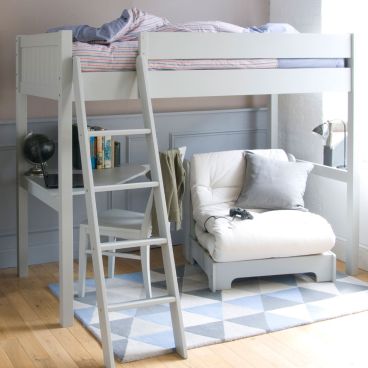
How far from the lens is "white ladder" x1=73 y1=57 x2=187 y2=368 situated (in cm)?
319

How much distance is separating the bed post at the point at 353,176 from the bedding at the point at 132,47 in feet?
0.60

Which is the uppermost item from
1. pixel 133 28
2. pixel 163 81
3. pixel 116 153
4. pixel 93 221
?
pixel 133 28

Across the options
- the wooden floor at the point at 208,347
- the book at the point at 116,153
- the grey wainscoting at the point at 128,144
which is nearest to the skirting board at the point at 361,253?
the wooden floor at the point at 208,347

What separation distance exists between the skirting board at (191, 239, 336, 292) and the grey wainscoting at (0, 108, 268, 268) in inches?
37.6

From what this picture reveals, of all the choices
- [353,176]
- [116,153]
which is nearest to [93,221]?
[116,153]

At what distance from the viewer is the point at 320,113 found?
4.95 m

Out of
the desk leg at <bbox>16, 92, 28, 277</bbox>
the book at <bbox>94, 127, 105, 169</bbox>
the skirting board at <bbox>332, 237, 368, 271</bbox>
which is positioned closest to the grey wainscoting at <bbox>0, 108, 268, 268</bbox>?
the desk leg at <bbox>16, 92, 28, 277</bbox>

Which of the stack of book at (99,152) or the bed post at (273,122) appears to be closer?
the stack of book at (99,152)

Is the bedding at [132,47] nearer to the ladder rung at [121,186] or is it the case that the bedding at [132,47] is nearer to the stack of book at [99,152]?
the ladder rung at [121,186]

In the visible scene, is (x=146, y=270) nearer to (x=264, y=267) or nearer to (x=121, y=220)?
(x=121, y=220)

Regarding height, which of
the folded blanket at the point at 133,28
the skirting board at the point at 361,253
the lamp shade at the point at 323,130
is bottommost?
the skirting board at the point at 361,253

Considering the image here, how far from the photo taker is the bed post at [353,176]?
4.41m

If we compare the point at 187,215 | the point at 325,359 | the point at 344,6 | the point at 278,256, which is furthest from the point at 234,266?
the point at 344,6

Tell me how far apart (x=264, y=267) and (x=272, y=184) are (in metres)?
0.59
